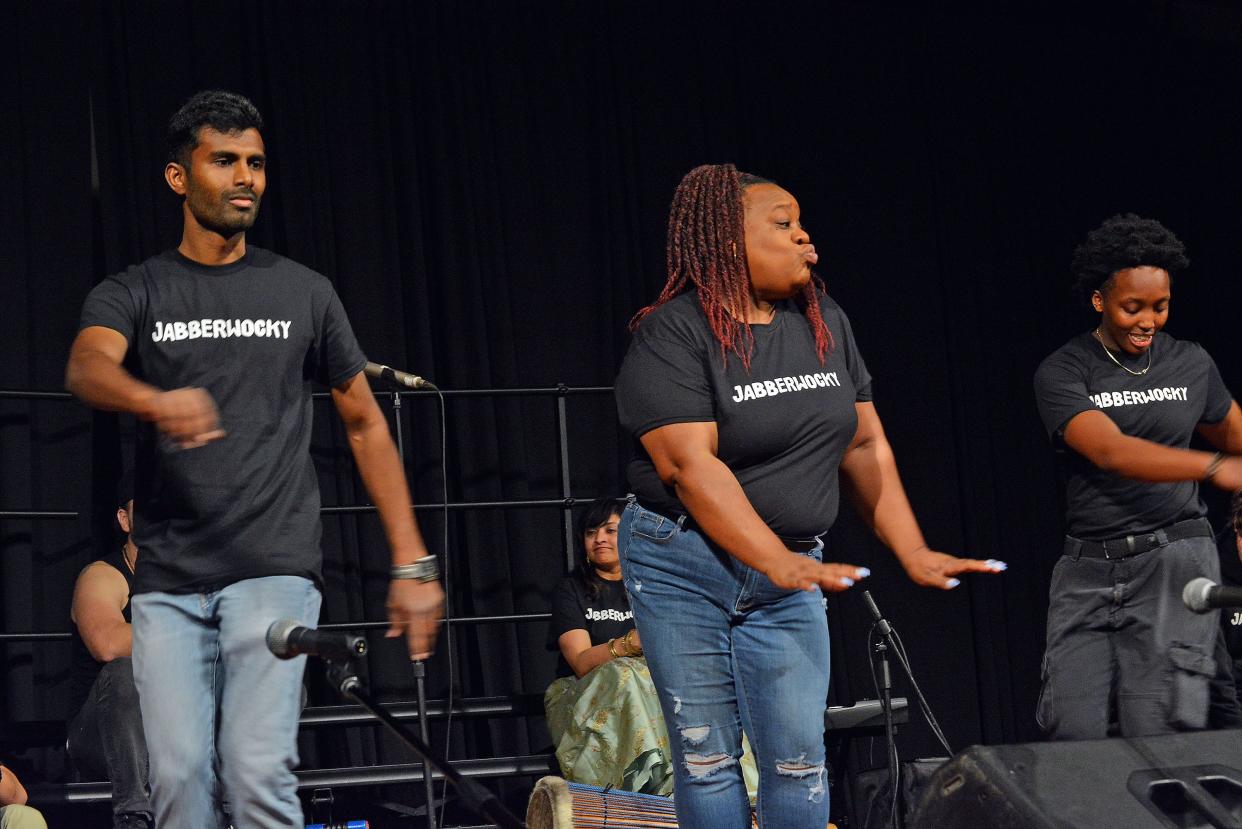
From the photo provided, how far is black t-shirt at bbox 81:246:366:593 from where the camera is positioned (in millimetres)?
2570

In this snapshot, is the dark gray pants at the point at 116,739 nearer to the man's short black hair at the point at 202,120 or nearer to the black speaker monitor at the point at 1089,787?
the man's short black hair at the point at 202,120

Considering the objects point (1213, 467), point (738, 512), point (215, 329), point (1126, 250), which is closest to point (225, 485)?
point (215, 329)

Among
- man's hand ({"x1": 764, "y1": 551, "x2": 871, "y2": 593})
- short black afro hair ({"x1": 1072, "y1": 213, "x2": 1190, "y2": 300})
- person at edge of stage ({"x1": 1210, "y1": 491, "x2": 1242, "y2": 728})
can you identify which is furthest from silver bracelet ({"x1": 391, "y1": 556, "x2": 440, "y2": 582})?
short black afro hair ({"x1": 1072, "y1": 213, "x2": 1190, "y2": 300})

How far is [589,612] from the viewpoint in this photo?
5.27 m

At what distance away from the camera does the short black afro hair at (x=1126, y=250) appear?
150 inches

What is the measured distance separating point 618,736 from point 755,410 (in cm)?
207

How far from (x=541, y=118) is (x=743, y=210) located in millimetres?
3574

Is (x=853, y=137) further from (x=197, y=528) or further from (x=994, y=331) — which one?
(x=197, y=528)

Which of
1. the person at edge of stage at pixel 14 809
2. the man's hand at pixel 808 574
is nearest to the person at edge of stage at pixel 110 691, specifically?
the person at edge of stage at pixel 14 809

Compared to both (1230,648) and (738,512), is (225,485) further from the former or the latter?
(1230,648)

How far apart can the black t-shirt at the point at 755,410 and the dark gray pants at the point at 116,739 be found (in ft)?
6.40

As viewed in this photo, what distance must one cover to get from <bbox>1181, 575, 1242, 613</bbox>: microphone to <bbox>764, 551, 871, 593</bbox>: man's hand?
54 centimetres

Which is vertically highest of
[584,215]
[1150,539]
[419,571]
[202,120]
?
[584,215]

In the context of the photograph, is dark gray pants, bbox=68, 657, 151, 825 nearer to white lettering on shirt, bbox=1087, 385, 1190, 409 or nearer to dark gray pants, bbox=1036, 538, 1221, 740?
dark gray pants, bbox=1036, 538, 1221, 740
